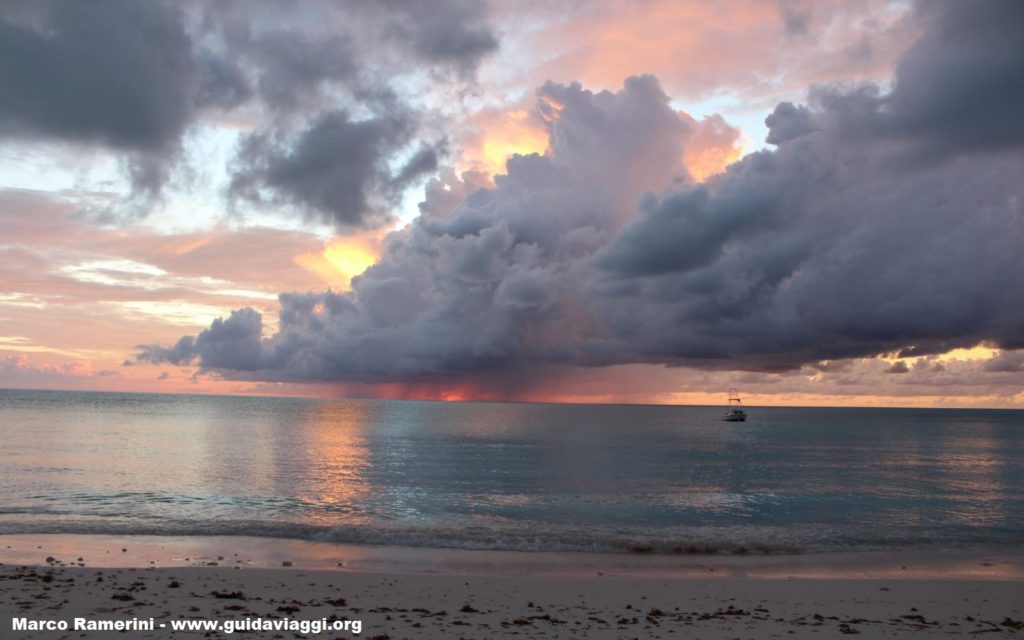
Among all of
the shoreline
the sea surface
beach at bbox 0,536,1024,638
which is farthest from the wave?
beach at bbox 0,536,1024,638

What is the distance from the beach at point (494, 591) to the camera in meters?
16.0

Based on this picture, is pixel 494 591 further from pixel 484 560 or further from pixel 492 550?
pixel 492 550

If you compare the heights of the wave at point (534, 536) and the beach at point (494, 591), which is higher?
the beach at point (494, 591)

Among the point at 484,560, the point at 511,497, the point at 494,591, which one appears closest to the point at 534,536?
the point at 484,560

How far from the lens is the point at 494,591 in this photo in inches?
797

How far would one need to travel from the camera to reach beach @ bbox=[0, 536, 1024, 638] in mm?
16000

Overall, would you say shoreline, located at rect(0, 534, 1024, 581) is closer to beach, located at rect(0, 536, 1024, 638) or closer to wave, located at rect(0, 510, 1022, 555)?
beach, located at rect(0, 536, 1024, 638)

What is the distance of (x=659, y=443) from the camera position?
104875 mm

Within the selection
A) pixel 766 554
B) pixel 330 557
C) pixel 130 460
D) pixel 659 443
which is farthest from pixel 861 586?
pixel 659 443

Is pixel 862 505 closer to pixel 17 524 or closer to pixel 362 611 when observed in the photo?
pixel 362 611

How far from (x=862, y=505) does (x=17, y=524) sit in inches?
2018

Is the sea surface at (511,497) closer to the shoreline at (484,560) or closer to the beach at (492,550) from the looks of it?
the beach at (492,550)

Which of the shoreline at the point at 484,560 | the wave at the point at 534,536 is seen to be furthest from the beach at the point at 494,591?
the wave at the point at 534,536

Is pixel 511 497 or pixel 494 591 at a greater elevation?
pixel 494 591
